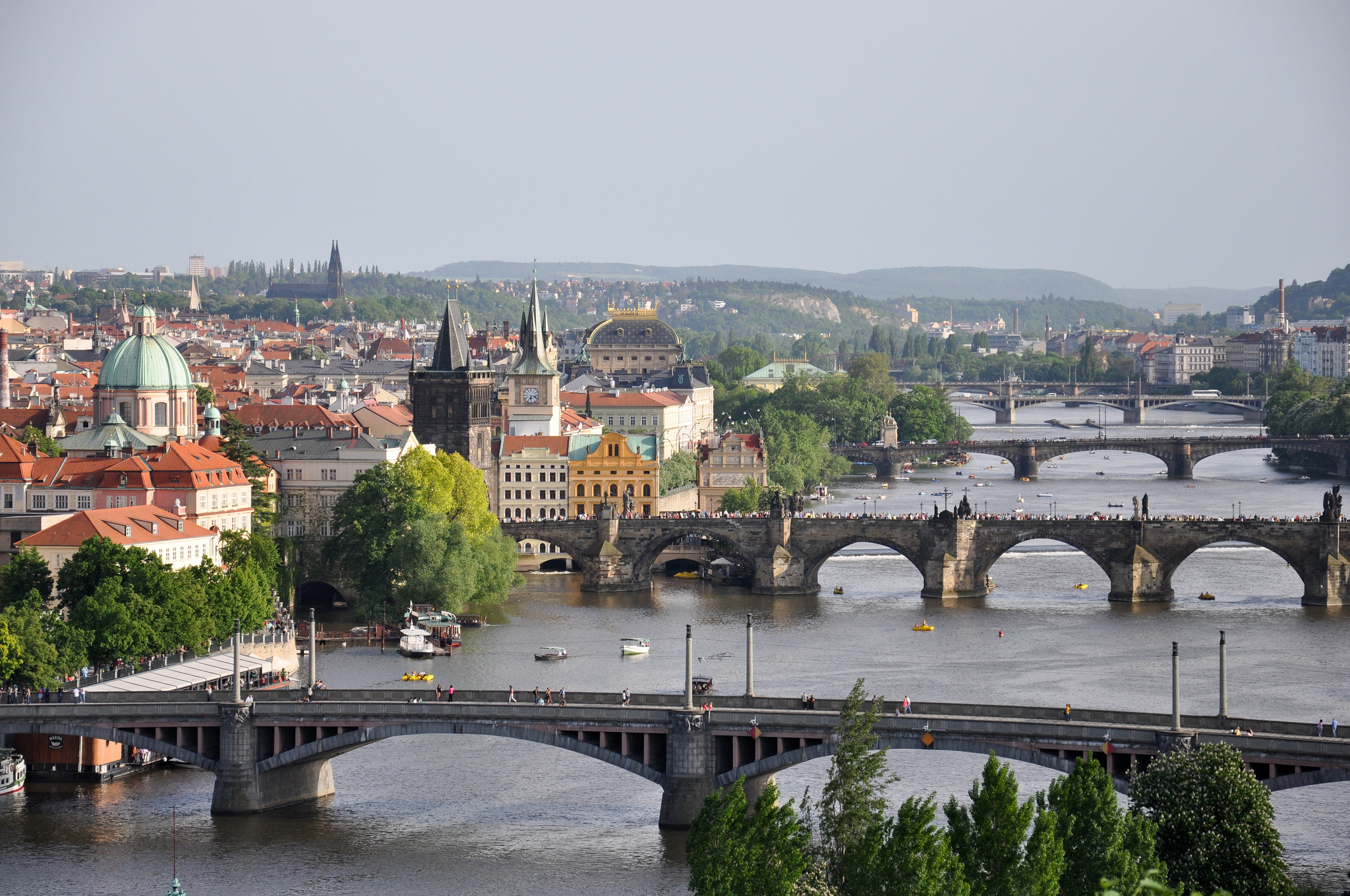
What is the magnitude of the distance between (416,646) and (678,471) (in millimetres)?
43566

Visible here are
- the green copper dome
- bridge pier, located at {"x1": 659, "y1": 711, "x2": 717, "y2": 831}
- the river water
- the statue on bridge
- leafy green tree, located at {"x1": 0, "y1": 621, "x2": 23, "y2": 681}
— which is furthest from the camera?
the green copper dome

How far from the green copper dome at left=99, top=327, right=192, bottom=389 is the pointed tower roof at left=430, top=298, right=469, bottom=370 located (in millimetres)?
11955

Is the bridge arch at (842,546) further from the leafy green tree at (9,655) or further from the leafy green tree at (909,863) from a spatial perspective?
the leafy green tree at (909,863)

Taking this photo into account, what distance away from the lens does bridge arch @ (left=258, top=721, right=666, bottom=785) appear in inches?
2135

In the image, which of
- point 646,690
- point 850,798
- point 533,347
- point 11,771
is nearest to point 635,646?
point 646,690

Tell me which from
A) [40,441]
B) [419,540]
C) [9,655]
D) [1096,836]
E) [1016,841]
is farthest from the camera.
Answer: [40,441]

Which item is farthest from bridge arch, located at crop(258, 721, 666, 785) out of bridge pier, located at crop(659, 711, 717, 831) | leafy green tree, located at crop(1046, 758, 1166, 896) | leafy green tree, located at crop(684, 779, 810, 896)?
leafy green tree, located at crop(1046, 758, 1166, 896)

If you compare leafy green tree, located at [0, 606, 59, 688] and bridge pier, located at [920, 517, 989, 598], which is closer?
leafy green tree, located at [0, 606, 59, 688]

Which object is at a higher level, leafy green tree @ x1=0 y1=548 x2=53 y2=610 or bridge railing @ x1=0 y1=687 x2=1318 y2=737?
leafy green tree @ x1=0 y1=548 x2=53 y2=610

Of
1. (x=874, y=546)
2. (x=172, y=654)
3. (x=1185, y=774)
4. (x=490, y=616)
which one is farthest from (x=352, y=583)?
(x=1185, y=774)

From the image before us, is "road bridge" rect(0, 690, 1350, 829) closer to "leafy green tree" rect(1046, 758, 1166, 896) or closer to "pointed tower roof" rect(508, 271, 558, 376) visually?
"leafy green tree" rect(1046, 758, 1166, 896)

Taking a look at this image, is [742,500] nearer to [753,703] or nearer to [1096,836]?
[753,703]

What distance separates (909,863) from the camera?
4131 centimetres

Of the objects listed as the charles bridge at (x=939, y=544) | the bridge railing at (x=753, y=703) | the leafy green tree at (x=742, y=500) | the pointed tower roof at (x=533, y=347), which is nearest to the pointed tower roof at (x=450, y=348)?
the pointed tower roof at (x=533, y=347)
